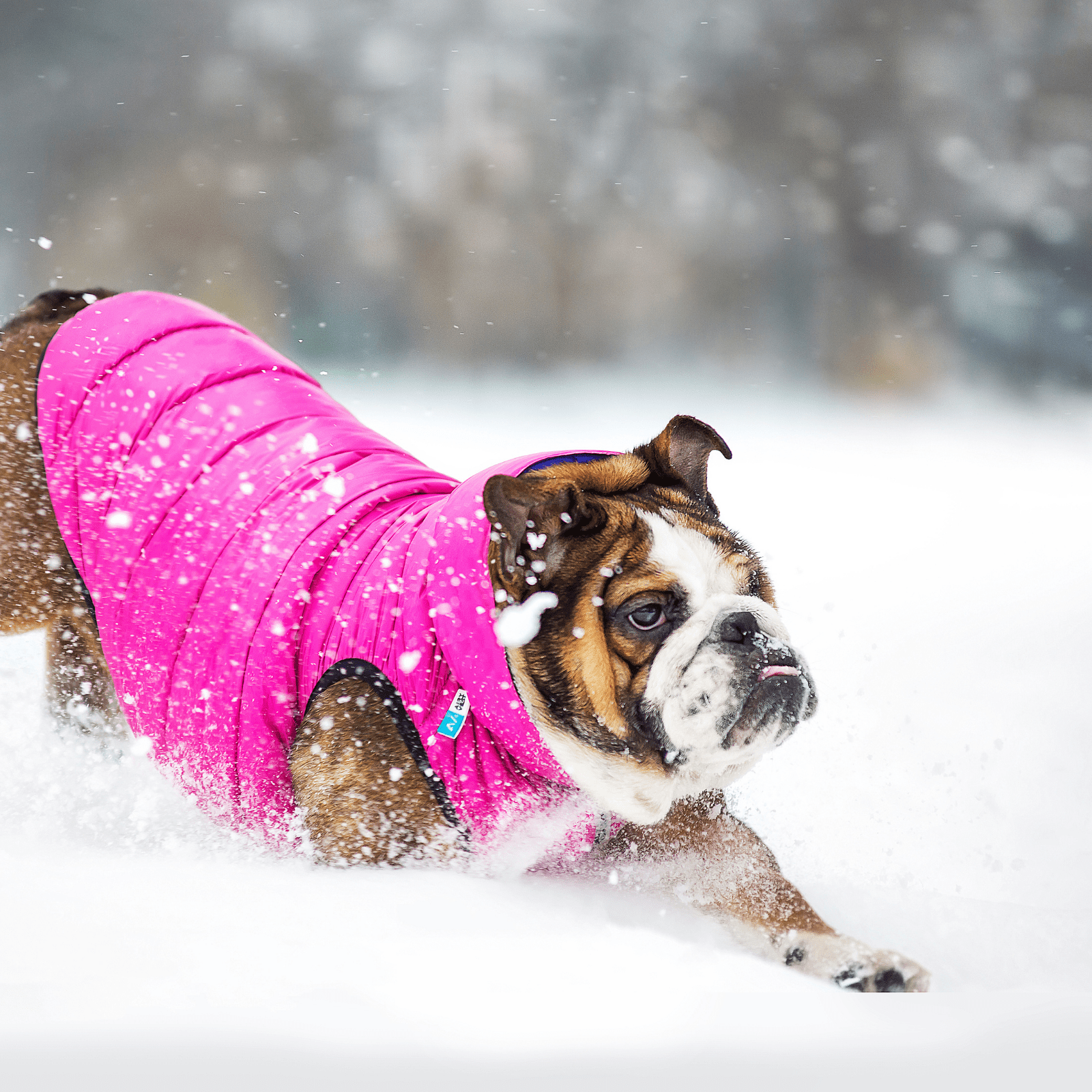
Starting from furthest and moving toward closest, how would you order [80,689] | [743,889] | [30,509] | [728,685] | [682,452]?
[80,689] < [30,509] < [682,452] < [743,889] < [728,685]

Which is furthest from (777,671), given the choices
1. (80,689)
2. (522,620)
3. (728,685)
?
(80,689)

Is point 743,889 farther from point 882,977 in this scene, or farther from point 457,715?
point 457,715

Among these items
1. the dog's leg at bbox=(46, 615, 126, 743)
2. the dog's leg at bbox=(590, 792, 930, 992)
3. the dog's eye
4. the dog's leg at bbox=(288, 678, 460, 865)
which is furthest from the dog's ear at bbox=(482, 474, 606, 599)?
the dog's leg at bbox=(46, 615, 126, 743)

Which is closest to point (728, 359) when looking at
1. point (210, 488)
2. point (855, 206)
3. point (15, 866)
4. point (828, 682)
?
point (855, 206)

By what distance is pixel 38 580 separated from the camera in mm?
2883

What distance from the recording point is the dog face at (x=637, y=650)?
6.65 ft

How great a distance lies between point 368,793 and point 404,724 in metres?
0.17

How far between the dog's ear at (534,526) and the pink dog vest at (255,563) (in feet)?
0.25

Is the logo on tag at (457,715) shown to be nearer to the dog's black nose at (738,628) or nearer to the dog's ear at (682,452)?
the dog's black nose at (738,628)

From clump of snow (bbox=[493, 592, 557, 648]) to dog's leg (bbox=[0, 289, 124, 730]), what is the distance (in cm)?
147

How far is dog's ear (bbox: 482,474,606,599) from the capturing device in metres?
2.08

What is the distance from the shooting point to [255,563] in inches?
98.8

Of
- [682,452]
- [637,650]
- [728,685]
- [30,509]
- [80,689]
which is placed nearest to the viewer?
[728,685]

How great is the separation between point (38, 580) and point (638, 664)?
1813 millimetres
